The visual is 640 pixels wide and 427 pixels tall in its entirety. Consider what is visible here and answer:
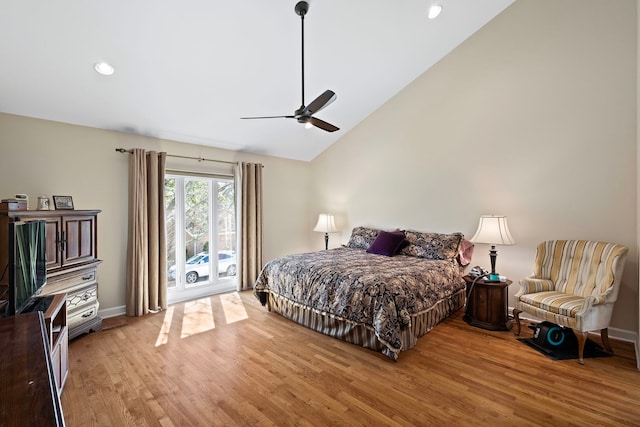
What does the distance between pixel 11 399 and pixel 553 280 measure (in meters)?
4.06

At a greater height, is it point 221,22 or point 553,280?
point 221,22

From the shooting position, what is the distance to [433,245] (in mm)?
3967

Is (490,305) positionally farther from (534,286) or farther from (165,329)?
(165,329)

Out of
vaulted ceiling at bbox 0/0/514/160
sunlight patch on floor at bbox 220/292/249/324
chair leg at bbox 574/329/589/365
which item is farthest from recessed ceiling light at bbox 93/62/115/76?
chair leg at bbox 574/329/589/365

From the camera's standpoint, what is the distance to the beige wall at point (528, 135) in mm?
2957

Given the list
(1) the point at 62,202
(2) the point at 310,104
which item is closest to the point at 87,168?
(1) the point at 62,202

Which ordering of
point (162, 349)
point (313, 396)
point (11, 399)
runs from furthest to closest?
point (162, 349)
point (313, 396)
point (11, 399)

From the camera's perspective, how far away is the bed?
2676mm

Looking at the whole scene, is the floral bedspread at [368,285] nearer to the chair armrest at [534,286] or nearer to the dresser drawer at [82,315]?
the chair armrest at [534,286]

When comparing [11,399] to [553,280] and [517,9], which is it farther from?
[517,9]

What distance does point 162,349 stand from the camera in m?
2.78

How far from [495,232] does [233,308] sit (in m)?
3.36

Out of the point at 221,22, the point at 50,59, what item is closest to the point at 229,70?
the point at 221,22

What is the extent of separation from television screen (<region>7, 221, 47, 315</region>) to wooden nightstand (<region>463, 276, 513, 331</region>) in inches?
152
